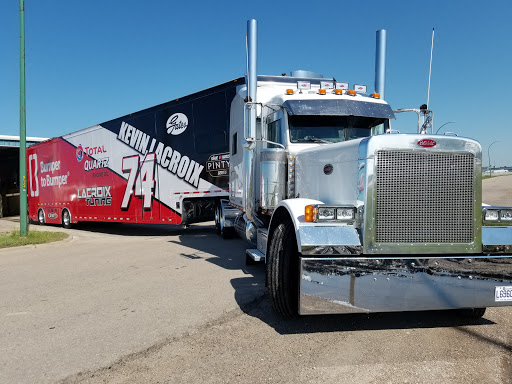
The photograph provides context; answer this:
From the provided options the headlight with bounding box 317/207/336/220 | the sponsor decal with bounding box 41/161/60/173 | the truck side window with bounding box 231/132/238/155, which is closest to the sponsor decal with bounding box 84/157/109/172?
the sponsor decal with bounding box 41/161/60/173

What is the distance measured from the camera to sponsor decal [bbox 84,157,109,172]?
46.8 feet

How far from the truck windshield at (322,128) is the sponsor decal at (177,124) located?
6327 millimetres

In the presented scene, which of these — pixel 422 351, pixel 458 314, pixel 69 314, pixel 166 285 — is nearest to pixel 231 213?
pixel 166 285

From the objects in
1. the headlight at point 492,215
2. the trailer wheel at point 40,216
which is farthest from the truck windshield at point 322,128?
the trailer wheel at point 40,216

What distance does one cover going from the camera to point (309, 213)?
155 inches

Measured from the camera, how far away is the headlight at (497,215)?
3.99 m

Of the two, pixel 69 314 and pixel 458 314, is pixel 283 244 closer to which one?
pixel 458 314

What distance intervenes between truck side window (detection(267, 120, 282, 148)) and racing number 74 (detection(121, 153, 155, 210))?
6879 mm

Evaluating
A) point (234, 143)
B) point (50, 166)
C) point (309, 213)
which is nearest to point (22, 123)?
point (50, 166)

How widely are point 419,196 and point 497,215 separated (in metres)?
0.85

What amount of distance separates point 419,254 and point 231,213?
6.99 meters

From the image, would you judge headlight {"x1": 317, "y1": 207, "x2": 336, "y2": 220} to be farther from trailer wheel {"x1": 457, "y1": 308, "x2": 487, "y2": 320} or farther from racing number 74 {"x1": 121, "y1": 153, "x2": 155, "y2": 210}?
racing number 74 {"x1": 121, "y1": 153, "x2": 155, "y2": 210}

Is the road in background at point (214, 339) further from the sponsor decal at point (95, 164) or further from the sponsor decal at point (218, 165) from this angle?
the sponsor decal at point (95, 164)

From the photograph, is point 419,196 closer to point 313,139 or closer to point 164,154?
point 313,139
